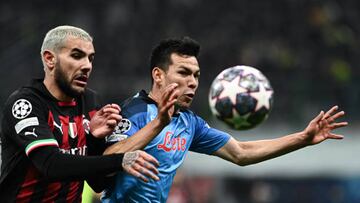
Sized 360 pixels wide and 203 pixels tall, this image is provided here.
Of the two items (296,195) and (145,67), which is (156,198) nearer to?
(296,195)

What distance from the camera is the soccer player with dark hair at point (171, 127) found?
5469mm

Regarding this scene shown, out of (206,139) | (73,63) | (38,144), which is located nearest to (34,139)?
(38,144)

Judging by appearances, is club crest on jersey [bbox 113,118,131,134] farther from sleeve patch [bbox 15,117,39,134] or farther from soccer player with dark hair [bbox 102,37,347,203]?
sleeve patch [bbox 15,117,39,134]

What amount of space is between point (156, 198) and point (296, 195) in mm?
8605

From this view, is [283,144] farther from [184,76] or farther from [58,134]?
[58,134]

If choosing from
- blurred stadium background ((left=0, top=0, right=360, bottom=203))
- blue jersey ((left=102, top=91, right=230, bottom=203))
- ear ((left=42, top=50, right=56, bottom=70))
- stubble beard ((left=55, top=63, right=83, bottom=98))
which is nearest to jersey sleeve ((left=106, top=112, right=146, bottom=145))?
blue jersey ((left=102, top=91, right=230, bottom=203))

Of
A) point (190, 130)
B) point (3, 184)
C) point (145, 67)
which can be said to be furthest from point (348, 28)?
point (3, 184)

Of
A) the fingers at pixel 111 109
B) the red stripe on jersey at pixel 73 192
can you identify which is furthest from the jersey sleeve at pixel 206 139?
the red stripe on jersey at pixel 73 192

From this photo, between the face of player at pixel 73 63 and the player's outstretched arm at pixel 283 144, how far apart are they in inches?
61.1

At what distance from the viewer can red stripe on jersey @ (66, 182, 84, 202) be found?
16.8 ft

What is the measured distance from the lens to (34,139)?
4.73 metres

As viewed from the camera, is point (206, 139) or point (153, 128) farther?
point (206, 139)

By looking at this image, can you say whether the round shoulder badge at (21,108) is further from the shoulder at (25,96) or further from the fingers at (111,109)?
the fingers at (111,109)

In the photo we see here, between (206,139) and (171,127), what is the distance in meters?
0.49
